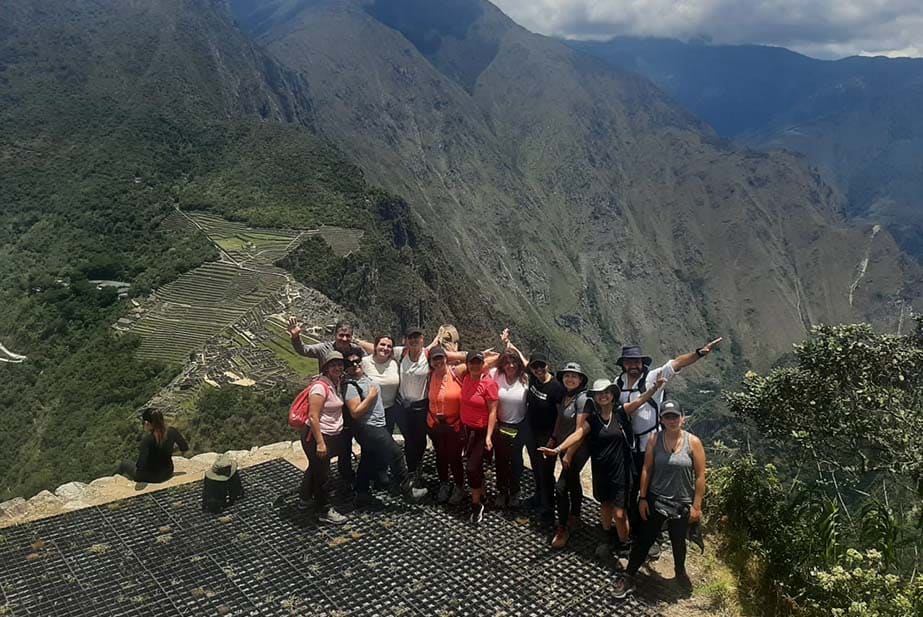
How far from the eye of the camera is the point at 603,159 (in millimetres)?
186500

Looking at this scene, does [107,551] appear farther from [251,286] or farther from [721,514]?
[251,286]

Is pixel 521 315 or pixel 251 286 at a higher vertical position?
pixel 251 286

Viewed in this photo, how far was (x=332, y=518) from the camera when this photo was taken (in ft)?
22.0

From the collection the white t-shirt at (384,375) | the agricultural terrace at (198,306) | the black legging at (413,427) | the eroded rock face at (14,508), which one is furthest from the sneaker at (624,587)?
the agricultural terrace at (198,306)

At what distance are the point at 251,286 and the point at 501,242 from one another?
98.6 m

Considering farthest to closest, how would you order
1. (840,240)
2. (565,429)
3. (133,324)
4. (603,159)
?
(603,159) < (840,240) < (133,324) < (565,429)

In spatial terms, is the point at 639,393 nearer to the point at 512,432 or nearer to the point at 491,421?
the point at 512,432

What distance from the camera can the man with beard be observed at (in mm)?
5863

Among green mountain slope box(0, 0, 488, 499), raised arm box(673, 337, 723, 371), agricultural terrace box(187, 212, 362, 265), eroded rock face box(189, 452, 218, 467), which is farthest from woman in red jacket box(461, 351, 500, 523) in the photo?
agricultural terrace box(187, 212, 362, 265)

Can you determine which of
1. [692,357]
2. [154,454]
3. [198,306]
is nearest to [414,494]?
[692,357]

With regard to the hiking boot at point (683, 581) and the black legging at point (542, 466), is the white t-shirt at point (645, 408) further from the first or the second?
the hiking boot at point (683, 581)

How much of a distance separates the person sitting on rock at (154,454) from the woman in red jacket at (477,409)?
391cm

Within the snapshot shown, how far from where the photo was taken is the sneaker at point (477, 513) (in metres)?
6.82

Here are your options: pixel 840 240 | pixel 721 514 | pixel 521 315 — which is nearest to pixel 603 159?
pixel 840 240
